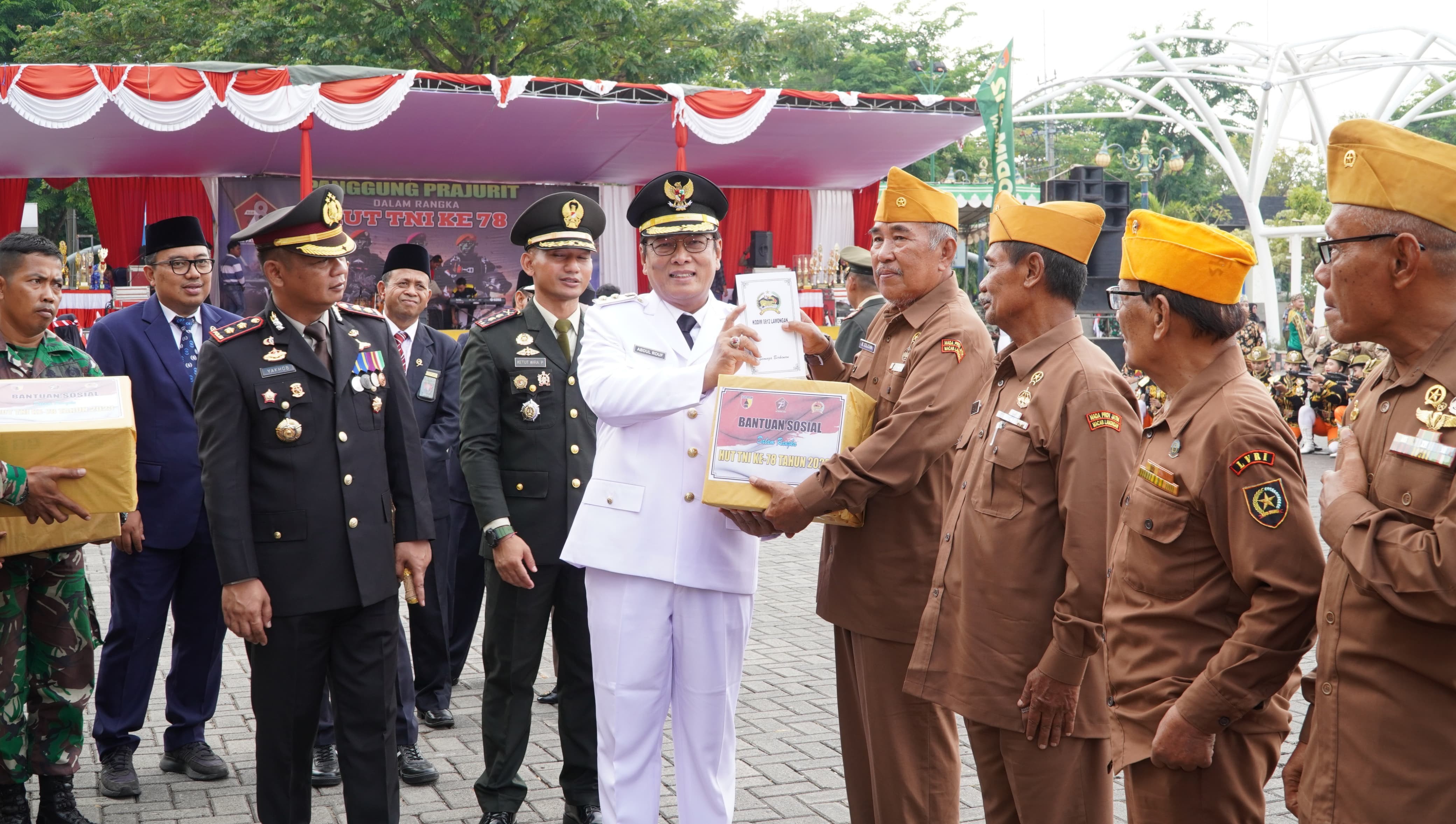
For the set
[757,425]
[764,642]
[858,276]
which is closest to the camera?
[757,425]

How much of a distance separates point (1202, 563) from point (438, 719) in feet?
13.1

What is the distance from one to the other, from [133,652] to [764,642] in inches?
137

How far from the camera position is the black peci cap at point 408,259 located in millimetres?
6402

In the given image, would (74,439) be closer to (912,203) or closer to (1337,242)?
(912,203)

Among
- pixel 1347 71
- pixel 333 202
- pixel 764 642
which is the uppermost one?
pixel 1347 71

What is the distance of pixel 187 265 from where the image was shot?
5.05 m

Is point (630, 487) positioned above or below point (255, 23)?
below

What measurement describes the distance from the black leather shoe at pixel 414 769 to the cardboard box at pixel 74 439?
162 centimetres

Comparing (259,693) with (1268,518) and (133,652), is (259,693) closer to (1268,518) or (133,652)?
(133,652)

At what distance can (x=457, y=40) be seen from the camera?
2122 centimetres

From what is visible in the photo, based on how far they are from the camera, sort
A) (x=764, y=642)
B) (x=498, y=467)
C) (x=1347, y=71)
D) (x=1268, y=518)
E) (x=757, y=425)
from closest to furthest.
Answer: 1. (x=1268, y=518)
2. (x=757, y=425)
3. (x=498, y=467)
4. (x=764, y=642)
5. (x=1347, y=71)

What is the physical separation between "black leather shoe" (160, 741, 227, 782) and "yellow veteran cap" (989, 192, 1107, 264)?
3.74 m

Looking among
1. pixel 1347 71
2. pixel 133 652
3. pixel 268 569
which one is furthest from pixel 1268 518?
pixel 1347 71

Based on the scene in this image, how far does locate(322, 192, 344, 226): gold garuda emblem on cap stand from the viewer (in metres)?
3.74
